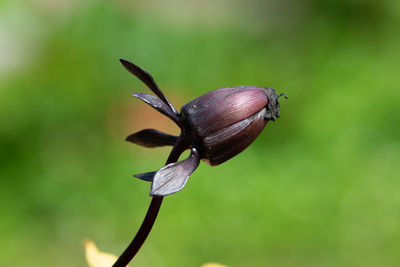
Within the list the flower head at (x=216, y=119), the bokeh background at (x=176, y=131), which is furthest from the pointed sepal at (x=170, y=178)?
the bokeh background at (x=176, y=131)

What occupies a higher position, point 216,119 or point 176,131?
point 216,119

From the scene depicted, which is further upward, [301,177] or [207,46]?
[207,46]

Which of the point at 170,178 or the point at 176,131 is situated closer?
the point at 170,178

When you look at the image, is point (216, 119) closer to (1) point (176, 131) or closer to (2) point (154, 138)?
(2) point (154, 138)

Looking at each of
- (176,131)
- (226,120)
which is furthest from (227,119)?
(176,131)

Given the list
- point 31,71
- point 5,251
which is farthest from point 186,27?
point 5,251

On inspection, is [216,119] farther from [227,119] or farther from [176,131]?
[176,131]

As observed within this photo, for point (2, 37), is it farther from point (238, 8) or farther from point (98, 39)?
point (238, 8)
